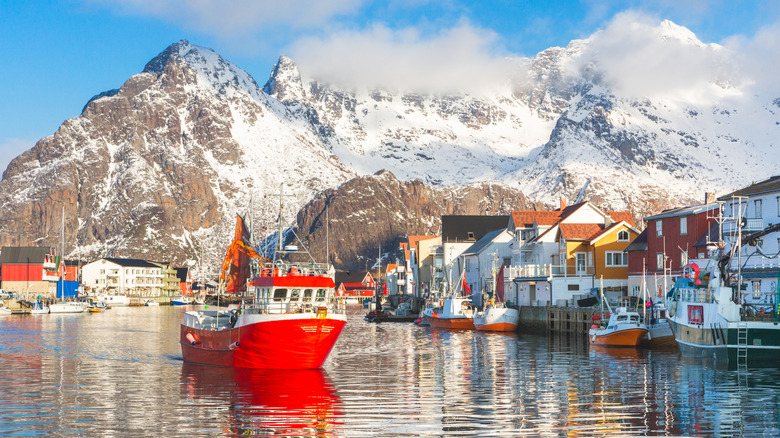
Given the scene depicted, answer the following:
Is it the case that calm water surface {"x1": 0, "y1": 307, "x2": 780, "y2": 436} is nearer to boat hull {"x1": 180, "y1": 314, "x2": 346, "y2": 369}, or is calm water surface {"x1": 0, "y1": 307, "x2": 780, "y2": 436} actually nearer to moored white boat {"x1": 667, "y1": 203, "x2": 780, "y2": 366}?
boat hull {"x1": 180, "y1": 314, "x2": 346, "y2": 369}

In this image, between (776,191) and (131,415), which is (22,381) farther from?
(776,191)

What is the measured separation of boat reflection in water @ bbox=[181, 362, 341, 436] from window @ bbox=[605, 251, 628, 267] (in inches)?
1921

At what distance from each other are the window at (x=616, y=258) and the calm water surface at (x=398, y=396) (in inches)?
1073

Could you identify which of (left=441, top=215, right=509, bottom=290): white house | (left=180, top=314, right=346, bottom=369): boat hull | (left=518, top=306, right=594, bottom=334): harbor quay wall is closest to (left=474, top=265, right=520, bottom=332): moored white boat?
(left=518, top=306, right=594, bottom=334): harbor quay wall

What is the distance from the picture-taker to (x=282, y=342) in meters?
43.3

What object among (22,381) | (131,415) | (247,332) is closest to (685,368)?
(247,332)

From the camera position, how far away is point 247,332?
44.1 meters

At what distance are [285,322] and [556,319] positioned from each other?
46.7 m

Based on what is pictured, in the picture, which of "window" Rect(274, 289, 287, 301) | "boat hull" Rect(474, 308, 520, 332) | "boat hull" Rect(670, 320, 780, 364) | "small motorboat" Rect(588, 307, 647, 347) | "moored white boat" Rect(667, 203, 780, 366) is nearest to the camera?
"window" Rect(274, 289, 287, 301)

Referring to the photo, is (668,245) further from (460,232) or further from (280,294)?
(460,232)

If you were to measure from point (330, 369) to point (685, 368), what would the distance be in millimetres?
19739

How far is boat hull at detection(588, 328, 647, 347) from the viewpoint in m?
62.9

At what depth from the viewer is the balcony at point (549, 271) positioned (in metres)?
87.1

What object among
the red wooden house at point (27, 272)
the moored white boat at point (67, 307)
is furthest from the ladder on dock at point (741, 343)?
the red wooden house at point (27, 272)
